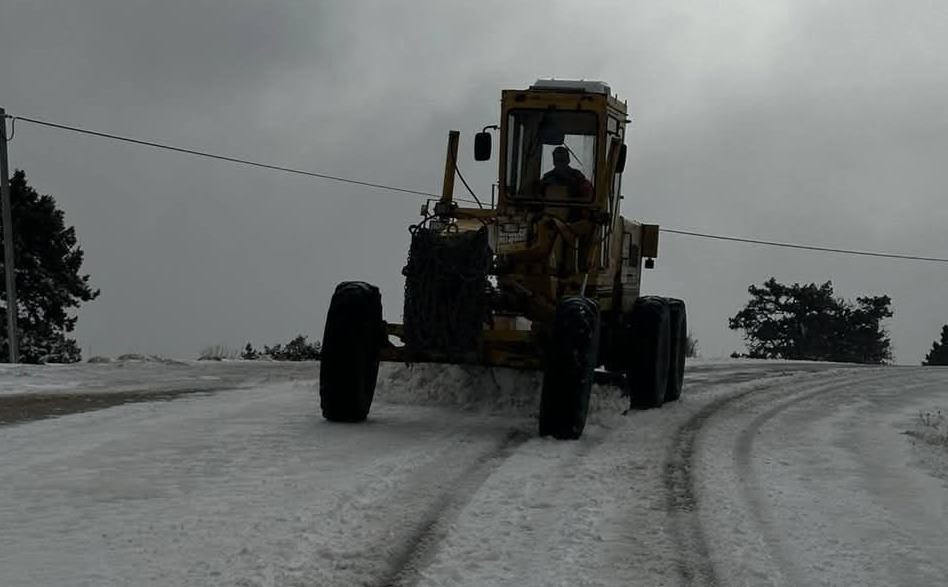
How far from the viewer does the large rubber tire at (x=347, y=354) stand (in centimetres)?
975

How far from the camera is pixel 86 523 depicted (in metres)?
5.81

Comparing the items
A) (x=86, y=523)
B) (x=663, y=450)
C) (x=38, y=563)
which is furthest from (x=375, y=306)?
(x=38, y=563)

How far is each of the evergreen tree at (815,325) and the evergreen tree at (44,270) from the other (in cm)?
2484

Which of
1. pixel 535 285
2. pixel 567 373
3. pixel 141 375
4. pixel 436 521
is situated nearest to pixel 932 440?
pixel 567 373

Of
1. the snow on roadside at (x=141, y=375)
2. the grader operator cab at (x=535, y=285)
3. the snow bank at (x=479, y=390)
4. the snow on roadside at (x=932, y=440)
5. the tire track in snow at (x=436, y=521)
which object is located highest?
the grader operator cab at (x=535, y=285)

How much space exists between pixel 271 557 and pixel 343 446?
3216 millimetres

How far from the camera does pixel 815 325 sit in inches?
1722

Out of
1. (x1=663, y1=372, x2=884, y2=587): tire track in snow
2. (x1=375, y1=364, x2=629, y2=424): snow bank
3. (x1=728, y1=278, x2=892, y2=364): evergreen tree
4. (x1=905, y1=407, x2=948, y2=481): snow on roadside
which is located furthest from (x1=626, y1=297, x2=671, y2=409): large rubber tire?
(x1=728, y1=278, x2=892, y2=364): evergreen tree

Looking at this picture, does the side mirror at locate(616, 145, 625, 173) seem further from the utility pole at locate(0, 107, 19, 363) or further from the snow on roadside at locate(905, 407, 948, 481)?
the utility pole at locate(0, 107, 19, 363)

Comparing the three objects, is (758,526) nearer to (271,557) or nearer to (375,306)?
(271,557)

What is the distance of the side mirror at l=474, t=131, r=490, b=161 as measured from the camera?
1115 cm

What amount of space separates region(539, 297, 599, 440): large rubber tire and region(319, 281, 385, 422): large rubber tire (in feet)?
5.58

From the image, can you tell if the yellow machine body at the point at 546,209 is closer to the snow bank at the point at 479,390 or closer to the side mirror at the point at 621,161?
the side mirror at the point at 621,161

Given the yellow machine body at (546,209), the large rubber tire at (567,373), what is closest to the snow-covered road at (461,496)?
the large rubber tire at (567,373)
